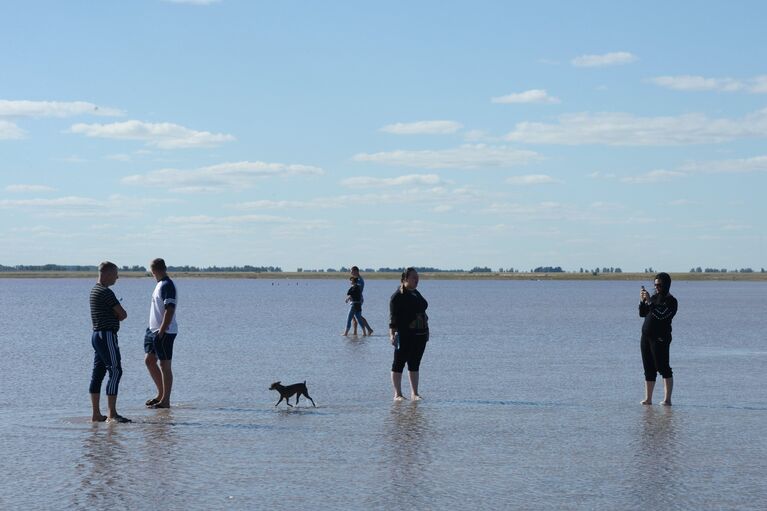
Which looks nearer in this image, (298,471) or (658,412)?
(298,471)

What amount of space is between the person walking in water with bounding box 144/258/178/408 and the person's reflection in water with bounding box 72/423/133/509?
5.37 feet

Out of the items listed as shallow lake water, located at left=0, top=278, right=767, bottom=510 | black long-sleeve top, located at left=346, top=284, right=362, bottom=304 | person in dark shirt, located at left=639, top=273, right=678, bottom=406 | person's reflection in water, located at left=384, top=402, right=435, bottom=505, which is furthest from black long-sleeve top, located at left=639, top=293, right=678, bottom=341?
black long-sleeve top, located at left=346, top=284, right=362, bottom=304

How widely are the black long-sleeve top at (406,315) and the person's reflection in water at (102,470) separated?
4041 millimetres

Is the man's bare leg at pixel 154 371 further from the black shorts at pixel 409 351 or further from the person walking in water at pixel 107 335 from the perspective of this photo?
the black shorts at pixel 409 351

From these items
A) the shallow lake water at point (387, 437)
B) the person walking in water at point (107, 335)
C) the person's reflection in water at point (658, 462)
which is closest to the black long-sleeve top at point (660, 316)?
the shallow lake water at point (387, 437)

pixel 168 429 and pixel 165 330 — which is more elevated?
pixel 165 330

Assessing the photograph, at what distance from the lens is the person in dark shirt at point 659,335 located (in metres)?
13.8

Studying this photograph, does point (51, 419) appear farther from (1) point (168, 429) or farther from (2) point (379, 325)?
(2) point (379, 325)

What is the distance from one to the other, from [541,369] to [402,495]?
443 inches

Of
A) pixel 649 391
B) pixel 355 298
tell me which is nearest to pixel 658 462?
pixel 649 391

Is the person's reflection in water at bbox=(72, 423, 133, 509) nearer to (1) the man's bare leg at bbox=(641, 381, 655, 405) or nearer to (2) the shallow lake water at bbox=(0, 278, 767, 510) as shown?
(2) the shallow lake water at bbox=(0, 278, 767, 510)

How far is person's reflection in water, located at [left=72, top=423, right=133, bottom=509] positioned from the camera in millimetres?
8133

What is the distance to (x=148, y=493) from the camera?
329 inches

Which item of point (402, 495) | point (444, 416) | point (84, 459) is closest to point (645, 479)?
point (402, 495)
